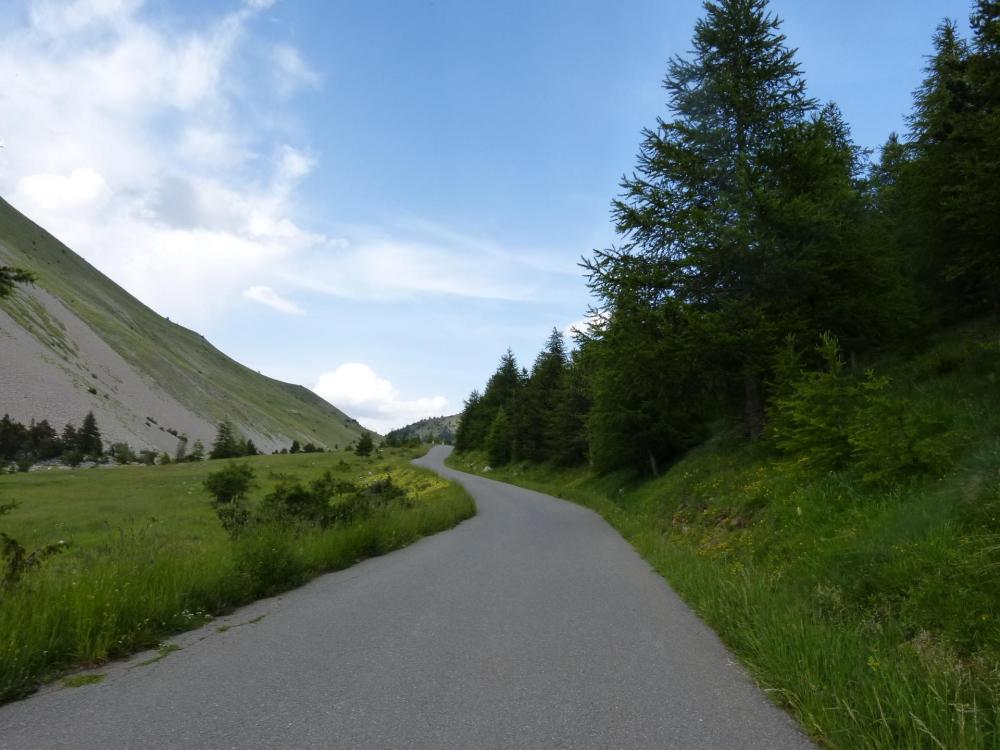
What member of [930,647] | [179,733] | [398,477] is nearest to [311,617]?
[179,733]

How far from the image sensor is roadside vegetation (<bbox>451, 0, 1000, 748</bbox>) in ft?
13.1

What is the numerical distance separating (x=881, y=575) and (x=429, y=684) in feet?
13.9

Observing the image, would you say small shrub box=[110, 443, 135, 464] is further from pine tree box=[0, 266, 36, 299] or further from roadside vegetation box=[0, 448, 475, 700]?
pine tree box=[0, 266, 36, 299]

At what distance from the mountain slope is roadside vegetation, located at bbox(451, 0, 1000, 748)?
9265cm

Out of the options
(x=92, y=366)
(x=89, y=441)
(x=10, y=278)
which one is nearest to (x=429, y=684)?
(x=10, y=278)

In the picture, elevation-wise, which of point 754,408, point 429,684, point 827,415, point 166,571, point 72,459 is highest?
point 754,408

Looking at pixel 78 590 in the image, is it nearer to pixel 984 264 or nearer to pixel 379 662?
pixel 379 662

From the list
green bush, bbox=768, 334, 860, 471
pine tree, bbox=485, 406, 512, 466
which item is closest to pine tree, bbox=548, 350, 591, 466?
pine tree, bbox=485, 406, 512, 466

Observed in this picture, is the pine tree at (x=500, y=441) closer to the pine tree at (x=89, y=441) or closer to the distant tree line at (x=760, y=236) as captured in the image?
the distant tree line at (x=760, y=236)

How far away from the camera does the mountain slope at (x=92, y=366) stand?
8275 centimetres

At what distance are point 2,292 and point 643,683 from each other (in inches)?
365

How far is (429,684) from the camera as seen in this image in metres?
4.08

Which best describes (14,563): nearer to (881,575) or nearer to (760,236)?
(881,575)

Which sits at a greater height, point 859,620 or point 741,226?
point 741,226
